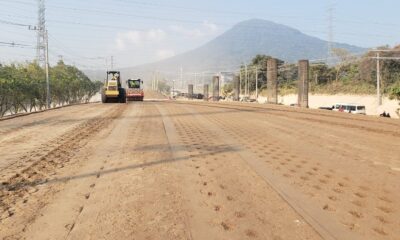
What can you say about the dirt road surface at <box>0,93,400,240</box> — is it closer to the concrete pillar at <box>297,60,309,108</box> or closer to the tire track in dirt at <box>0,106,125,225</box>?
the tire track in dirt at <box>0,106,125,225</box>

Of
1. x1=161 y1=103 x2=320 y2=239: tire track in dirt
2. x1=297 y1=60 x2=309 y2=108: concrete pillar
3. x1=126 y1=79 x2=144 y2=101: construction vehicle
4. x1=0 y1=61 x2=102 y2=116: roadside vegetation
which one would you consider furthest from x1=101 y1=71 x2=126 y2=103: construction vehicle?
x1=161 y1=103 x2=320 y2=239: tire track in dirt

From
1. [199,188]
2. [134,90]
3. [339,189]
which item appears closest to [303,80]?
[134,90]

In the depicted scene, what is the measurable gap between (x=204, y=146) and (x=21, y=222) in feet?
23.2

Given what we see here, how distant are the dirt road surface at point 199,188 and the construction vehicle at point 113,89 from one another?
32172mm

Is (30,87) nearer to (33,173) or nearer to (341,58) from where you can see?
(33,173)

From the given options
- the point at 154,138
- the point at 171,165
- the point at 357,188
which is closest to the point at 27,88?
the point at 154,138

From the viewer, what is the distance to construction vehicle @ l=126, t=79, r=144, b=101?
182 feet

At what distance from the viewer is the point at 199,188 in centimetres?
721

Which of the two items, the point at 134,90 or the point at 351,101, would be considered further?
the point at 351,101

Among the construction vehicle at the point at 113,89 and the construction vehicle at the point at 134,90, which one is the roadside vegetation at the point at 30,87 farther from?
the construction vehicle at the point at 134,90

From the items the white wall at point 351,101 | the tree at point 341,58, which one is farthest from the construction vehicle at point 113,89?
the tree at point 341,58

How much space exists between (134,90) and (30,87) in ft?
41.2

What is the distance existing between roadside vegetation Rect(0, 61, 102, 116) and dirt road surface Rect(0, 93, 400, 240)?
115 feet

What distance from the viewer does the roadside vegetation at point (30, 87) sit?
149 ft
